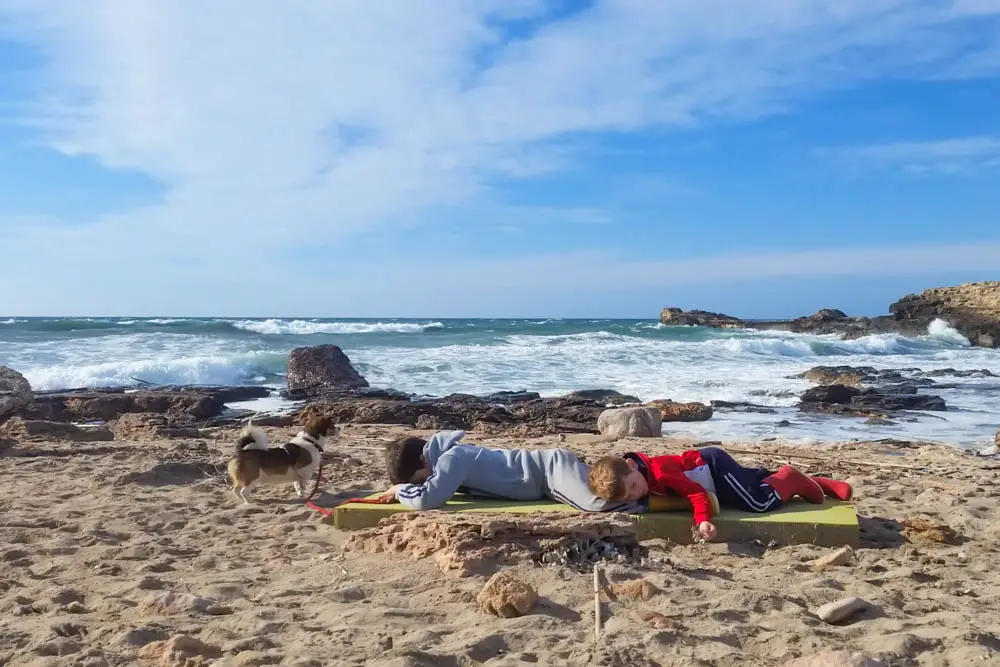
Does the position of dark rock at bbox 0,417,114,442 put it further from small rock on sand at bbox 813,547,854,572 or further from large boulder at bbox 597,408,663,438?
small rock on sand at bbox 813,547,854,572

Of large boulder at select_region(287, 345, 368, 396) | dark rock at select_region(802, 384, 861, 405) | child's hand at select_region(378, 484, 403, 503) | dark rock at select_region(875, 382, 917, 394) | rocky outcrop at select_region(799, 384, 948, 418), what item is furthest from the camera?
large boulder at select_region(287, 345, 368, 396)

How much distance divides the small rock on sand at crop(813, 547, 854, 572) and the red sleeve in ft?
2.10

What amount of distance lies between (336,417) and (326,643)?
868 cm

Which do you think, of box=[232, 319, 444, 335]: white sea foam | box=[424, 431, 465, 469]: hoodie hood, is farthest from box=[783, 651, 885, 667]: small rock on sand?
box=[232, 319, 444, 335]: white sea foam

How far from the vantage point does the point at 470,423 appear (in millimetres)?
11328

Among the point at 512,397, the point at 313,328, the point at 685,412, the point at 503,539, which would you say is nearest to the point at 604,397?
the point at 512,397

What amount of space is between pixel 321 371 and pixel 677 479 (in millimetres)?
12600

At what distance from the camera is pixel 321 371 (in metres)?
16.4

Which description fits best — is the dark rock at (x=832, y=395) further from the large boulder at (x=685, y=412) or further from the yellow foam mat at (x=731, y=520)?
the yellow foam mat at (x=731, y=520)

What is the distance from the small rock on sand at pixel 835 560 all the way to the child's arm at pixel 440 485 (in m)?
2.04

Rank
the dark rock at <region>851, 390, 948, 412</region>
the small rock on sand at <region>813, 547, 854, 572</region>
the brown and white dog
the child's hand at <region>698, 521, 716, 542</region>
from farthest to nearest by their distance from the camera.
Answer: the dark rock at <region>851, 390, 948, 412</region> → the brown and white dog → the child's hand at <region>698, 521, 716, 542</region> → the small rock on sand at <region>813, 547, 854, 572</region>

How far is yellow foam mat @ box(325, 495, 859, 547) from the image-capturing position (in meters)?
4.46

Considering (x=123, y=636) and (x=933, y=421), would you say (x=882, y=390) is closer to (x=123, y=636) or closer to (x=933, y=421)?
(x=933, y=421)

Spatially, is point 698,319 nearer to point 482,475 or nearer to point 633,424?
point 633,424
